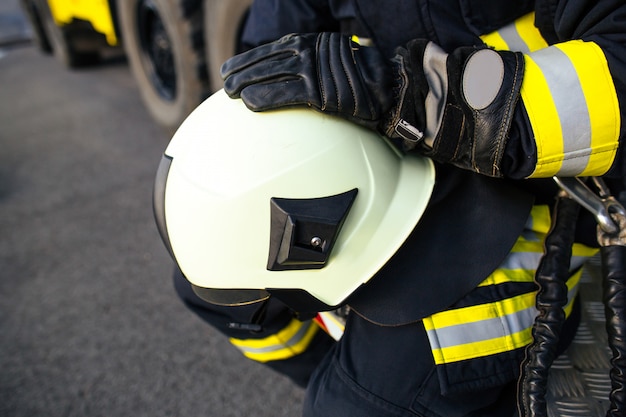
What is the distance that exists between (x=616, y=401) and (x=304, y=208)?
60 centimetres

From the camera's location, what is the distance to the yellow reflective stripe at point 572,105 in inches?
31.3

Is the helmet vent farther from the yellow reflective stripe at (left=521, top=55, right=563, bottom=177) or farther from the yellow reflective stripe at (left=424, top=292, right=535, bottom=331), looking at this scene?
the yellow reflective stripe at (left=521, top=55, right=563, bottom=177)

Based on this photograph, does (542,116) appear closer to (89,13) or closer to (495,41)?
(495,41)

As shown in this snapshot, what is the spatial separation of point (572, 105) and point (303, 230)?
1.50 feet

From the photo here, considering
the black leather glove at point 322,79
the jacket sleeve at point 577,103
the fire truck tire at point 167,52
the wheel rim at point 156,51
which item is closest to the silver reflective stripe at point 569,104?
the jacket sleeve at point 577,103

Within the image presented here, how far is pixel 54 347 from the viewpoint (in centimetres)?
175

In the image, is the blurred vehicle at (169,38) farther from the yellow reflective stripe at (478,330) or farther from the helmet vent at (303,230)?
the yellow reflective stripe at (478,330)

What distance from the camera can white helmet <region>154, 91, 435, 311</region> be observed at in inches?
34.4

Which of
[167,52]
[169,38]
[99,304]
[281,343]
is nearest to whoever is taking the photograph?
[281,343]

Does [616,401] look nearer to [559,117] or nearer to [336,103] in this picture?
[559,117]

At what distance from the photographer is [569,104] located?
2.61ft

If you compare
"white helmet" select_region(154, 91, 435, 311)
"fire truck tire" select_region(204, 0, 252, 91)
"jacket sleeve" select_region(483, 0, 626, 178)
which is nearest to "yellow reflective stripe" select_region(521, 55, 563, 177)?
"jacket sleeve" select_region(483, 0, 626, 178)

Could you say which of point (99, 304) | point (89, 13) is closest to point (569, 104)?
point (99, 304)

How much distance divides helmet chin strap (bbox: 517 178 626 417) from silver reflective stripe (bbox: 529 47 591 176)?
118 mm
